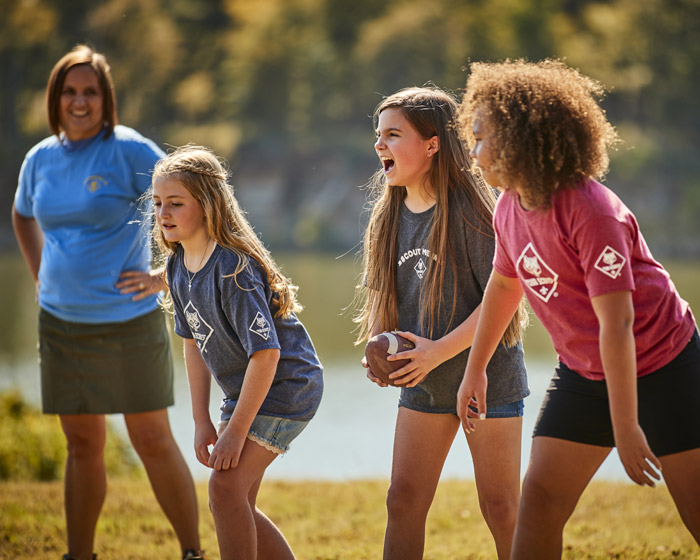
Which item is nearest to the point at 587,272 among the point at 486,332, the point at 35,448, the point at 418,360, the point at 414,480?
the point at 486,332

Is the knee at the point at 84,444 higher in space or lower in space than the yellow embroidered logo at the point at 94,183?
lower

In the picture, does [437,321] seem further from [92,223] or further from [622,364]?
[92,223]

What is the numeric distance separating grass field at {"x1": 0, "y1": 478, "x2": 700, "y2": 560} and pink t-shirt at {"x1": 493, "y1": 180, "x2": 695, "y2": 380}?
1676mm

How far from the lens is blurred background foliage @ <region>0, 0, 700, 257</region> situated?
41.6 m

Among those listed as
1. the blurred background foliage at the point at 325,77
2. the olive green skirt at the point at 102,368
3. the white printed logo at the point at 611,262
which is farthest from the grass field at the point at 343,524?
the blurred background foliage at the point at 325,77

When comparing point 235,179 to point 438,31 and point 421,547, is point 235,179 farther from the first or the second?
point 421,547

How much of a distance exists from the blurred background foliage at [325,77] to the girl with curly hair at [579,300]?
120ft

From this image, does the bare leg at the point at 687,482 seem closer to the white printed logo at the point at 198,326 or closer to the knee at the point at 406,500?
the knee at the point at 406,500

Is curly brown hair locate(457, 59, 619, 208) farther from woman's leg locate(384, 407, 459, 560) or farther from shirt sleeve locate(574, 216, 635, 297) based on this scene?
woman's leg locate(384, 407, 459, 560)

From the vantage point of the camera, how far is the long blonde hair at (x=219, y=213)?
3.03 meters

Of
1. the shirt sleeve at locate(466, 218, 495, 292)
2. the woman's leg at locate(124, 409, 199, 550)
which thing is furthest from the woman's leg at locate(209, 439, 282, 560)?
the woman's leg at locate(124, 409, 199, 550)

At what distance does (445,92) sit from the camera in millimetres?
3277

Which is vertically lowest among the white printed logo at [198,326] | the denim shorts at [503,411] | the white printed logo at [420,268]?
the denim shorts at [503,411]

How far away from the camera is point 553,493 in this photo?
2.53 m
